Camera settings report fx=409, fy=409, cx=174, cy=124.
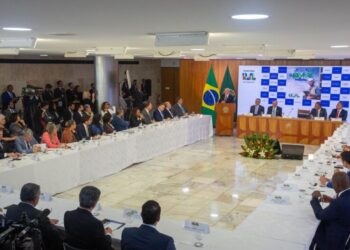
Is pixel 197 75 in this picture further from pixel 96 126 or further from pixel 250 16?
pixel 250 16

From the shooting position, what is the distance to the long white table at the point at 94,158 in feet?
19.5

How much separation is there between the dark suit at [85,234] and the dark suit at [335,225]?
5.85 feet

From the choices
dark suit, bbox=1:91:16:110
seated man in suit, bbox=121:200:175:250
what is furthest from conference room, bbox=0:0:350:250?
dark suit, bbox=1:91:16:110

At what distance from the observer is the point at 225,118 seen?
42.2 feet

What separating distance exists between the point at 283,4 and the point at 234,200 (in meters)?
4.69

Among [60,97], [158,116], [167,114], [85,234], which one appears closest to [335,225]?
[85,234]

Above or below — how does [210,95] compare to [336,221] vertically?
above

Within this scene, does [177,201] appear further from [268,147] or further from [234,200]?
[268,147]

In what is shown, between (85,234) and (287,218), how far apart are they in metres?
1.94

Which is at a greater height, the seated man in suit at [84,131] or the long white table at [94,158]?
the seated man in suit at [84,131]

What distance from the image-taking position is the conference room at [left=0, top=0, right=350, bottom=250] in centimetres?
306

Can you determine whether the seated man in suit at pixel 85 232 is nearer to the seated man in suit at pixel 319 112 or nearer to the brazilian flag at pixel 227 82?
the seated man in suit at pixel 319 112

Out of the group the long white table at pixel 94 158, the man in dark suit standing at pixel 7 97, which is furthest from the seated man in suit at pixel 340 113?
the man in dark suit standing at pixel 7 97

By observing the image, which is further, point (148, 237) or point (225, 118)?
point (225, 118)
